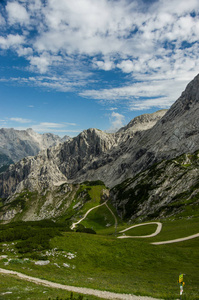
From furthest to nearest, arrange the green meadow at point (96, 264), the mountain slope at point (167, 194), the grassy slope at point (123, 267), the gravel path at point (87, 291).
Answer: the mountain slope at point (167, 194), the grassy slope at point (123, 267), the green meadow at point (96, 264), the gravel path at point (87, 291)

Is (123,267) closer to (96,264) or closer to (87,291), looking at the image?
(96,264)

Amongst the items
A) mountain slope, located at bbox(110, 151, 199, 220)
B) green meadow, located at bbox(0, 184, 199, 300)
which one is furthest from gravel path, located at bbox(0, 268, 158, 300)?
mountain slope, located at bbox(110, 151, 199, 220)

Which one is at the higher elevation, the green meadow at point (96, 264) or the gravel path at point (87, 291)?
the gravel path at point (87, 291)

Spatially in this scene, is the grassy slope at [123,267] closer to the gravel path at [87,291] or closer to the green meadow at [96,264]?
the green meadow at [96,264]

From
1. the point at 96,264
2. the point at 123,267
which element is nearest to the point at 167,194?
the point at 123,267

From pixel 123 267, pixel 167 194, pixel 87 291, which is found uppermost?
pixel 87 291

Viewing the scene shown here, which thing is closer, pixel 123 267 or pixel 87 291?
pixel 87 291

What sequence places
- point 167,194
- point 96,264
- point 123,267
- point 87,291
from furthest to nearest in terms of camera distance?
1. point 167,194
2. point 96,264
3. point 123,267
4. point 87,291

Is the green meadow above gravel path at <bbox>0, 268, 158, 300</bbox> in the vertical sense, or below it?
below

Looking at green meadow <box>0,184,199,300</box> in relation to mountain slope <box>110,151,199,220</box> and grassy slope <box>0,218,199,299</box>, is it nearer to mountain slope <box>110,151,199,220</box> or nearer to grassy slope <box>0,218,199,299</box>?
grassy slope <box>0,218,199,299</box>

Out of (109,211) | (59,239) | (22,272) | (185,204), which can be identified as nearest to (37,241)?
(59,239)

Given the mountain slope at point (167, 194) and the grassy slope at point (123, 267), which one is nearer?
the grassy slope at point (123, 267)

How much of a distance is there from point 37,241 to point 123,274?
19.6 meters

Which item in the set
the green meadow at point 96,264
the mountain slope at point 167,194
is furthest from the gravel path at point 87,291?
the mountain slope at point 167,194
